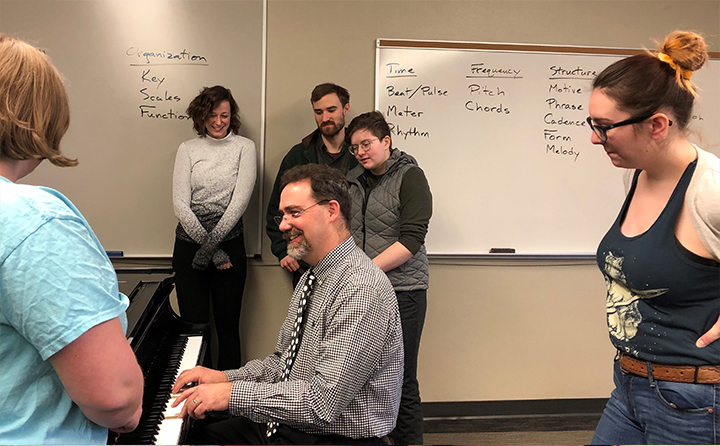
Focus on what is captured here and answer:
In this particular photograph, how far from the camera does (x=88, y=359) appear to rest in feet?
2.28

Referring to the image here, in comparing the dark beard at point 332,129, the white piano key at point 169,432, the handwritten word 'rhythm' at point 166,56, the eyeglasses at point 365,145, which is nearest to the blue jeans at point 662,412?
the white piano key at point 169,432

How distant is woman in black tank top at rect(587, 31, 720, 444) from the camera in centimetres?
99

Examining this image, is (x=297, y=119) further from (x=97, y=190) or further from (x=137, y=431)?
(x=137, y=431)

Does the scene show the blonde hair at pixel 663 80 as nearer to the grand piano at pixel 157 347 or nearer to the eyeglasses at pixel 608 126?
the eyeglasses at pixel 608 126

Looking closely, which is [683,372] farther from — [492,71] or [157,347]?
[492,71]

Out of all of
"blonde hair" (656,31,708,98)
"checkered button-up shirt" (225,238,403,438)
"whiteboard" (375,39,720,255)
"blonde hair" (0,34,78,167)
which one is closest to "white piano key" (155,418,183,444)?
"checkered button-up shirt" (225,238,403,438)

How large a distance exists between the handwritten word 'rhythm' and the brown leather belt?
2.45m

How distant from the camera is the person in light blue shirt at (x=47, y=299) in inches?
26.0

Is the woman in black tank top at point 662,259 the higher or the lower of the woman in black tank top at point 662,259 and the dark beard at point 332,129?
the lower

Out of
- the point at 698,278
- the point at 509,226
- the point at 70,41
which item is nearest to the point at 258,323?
the point at 509,226

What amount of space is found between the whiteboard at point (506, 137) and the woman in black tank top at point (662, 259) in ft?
5.53

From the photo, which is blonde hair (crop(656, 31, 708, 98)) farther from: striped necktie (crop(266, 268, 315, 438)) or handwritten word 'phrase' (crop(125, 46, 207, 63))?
handwritten word 'phrase' (crop(125, 46, 207, 63))

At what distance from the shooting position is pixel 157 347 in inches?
67.0

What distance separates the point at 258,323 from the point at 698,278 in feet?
7.53
